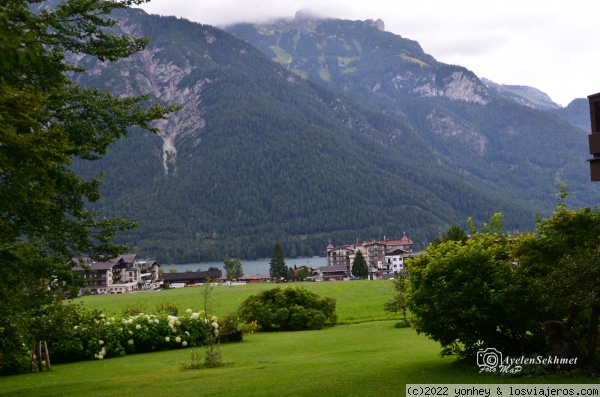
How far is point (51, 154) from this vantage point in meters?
9.85

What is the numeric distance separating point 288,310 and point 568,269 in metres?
19.4

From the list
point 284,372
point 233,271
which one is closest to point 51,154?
point 284,372

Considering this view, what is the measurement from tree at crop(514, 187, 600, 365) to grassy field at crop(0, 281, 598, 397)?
1479 millimetres

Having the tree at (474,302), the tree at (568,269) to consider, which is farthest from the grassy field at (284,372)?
the tree at (568,269)

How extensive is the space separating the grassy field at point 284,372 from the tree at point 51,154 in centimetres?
241

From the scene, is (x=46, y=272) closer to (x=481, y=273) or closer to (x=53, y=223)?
(x=53, y=223)

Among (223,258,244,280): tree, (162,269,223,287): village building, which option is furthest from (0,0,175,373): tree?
(223,258,244,280): tree

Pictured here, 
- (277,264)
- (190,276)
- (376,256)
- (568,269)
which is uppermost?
(568,269)

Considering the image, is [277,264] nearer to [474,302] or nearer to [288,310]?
[288,310]

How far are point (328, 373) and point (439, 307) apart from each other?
2960mm

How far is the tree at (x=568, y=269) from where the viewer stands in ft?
39.9

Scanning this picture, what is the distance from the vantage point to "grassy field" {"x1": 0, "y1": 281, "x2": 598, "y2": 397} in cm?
1262

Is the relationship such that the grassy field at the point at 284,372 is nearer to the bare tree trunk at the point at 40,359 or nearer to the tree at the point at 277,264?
the bare tree trunk at the point at 40,359
